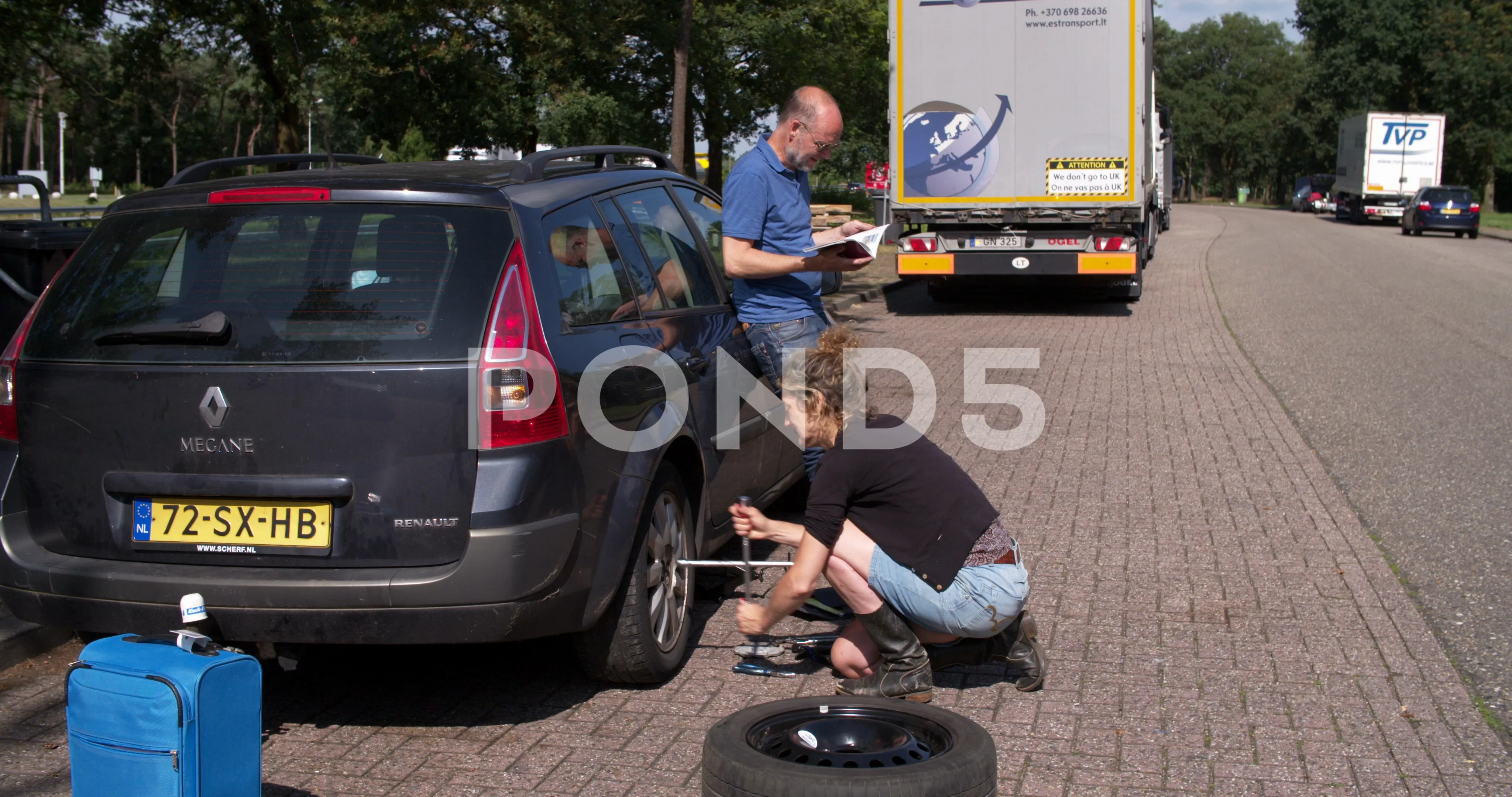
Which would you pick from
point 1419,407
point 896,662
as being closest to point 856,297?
point 1419,407

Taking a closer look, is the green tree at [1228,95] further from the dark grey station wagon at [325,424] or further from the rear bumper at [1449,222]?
the dark grey station wagon at [325,424]

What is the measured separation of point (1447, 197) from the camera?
38.7m

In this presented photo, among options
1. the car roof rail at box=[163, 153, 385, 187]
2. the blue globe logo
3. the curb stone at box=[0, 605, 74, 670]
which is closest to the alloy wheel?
the car roof rail at box=[163, 153, 385, 187]

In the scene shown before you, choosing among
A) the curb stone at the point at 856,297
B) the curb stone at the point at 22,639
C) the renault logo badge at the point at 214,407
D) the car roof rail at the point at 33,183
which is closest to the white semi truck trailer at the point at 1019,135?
the curb stone at the point at 856,297

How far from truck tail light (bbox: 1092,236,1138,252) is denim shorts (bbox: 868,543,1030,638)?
39.0 feet

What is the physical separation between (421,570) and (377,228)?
100 centimetres

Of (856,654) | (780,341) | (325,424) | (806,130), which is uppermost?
(806,130)

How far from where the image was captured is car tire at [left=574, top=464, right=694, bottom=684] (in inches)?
157

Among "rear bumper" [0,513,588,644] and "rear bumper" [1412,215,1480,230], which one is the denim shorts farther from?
"rear bumper" [1412,215,1480,230]

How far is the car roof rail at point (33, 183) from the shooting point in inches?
296

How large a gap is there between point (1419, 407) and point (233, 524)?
871cm

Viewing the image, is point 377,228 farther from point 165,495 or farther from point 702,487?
point 702,487

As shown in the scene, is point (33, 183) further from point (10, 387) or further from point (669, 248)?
point (669, 248)

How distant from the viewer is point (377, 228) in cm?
366
